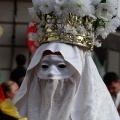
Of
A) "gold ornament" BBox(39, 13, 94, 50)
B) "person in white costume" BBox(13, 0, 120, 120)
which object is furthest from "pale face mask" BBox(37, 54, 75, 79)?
"gold ornament" BBox(39, 13, 94, 50)

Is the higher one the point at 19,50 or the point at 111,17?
the point at 111,17

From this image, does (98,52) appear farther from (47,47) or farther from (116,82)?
(47,47)

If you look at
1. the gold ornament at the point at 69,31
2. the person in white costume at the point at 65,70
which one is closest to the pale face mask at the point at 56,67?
the person in white costume at the point at 65,70

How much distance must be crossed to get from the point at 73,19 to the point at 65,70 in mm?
436

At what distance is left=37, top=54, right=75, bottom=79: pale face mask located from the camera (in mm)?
5973

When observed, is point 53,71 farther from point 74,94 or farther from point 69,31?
point 69,31

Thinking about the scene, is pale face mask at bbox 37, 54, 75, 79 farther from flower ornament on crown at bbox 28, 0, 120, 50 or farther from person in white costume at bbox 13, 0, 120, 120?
flower ornament on crown at bbox 28, 0, 120, 50

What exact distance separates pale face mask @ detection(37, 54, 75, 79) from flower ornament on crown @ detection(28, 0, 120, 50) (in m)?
0.17

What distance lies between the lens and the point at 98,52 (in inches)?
523

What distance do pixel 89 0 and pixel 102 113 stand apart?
0.93 meters

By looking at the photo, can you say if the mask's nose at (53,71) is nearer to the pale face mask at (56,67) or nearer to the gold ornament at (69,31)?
the pale face mask at (56,67)

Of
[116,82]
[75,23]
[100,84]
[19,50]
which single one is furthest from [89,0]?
[19,50]

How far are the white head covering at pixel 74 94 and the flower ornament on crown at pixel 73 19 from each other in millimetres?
82

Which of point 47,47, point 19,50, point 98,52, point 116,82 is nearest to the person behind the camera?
point 47,47
